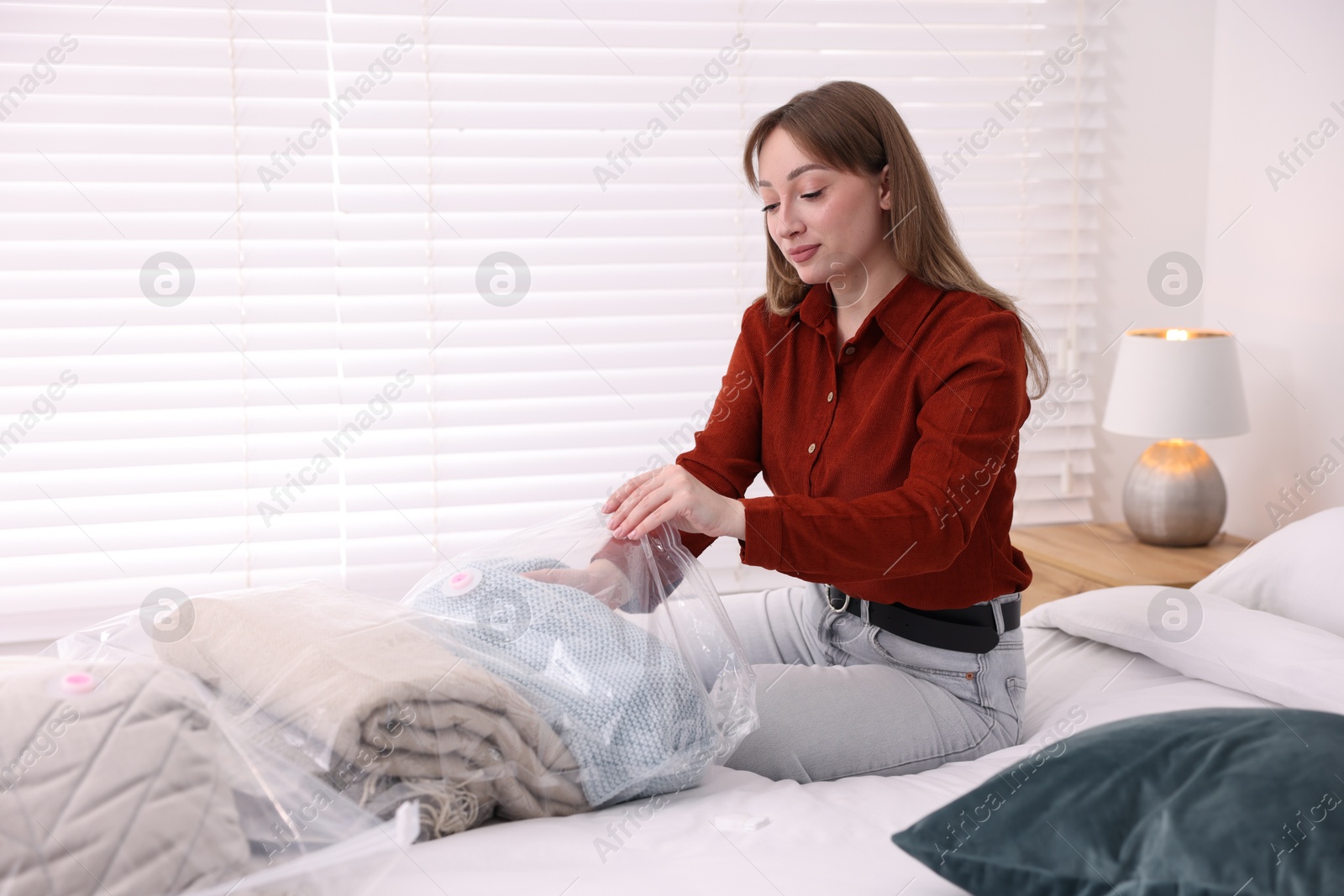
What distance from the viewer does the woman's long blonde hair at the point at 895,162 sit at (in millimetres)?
1327

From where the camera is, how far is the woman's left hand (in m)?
1.13

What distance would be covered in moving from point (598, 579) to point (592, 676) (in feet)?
0.67

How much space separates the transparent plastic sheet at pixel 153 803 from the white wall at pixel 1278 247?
206 centimetres

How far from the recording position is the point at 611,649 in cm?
98

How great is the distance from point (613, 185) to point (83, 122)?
107 cm

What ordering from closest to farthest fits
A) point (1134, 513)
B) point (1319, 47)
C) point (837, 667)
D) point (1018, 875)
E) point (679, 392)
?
point (1018, 875) < point (837, 667) < point (1319, 47) < point (1134, 513) < point (679, 392)

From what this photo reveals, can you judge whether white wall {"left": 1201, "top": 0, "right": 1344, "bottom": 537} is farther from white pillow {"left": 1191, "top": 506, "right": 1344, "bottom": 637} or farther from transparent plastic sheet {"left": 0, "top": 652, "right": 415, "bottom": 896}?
transparent plastic sheet {"left": 0, "top": 652, "right": 415, "bottom": 896}

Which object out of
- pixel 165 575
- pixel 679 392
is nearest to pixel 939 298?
pixel 679 392

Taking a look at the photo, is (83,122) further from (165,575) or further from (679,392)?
(679,392)

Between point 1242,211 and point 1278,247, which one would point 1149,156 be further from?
point 1278,247

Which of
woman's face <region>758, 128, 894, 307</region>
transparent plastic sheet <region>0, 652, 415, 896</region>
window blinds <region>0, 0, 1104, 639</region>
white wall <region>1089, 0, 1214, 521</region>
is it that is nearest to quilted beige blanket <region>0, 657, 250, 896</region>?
transparent plastic sheet <region>0, 652, 415, 896</region>

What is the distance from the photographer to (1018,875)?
828 mm

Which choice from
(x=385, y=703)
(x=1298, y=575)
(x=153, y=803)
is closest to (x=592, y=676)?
(x=385, y=703)

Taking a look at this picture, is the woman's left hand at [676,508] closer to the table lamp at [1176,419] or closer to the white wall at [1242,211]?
the table lamp at [1176,419]
